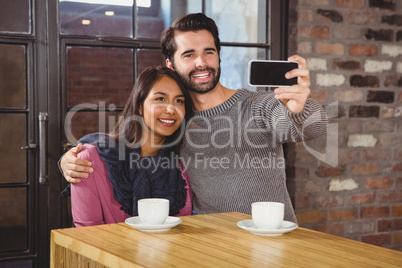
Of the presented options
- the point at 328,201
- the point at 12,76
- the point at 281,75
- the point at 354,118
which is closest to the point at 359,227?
the point at 328,201

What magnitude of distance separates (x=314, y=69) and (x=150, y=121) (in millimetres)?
1160

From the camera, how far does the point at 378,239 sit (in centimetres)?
280

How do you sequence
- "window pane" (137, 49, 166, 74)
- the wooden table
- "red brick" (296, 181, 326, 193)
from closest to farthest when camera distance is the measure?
the wooden table, "window pane" (137, 49, 166, 74), "red brick" (296, 181, 326, 193)

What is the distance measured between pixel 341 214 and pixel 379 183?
0.30 metres

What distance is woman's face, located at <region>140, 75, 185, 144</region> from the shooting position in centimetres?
183

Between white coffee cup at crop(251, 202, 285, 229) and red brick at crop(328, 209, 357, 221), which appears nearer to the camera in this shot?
white coffee cup at crop(251, 202, 285, 229)

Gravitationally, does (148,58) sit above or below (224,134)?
above

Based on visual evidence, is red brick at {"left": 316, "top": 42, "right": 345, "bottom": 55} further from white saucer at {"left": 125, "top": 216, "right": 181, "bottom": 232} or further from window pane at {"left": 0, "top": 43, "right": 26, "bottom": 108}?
white saucer at {"left": 125, "top": 216, "right": 181, "bottom": 232}

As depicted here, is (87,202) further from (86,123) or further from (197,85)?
(86,123)

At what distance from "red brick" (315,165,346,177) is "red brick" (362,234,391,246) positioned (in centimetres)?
42

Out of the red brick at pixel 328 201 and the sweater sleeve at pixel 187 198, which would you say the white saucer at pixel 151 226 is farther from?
the red brick at pixel 328 201

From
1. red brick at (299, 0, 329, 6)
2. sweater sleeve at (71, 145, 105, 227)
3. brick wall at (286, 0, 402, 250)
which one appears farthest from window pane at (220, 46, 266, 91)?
sweater sleeve at (71, 145, 105, 227)

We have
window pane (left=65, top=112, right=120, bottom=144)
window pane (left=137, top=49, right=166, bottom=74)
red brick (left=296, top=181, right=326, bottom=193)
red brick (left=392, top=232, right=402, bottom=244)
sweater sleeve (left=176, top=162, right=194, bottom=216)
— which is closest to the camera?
sweater sleeve (left=176, top=162, right=194, bottom=216)

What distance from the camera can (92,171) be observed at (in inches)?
66.1
